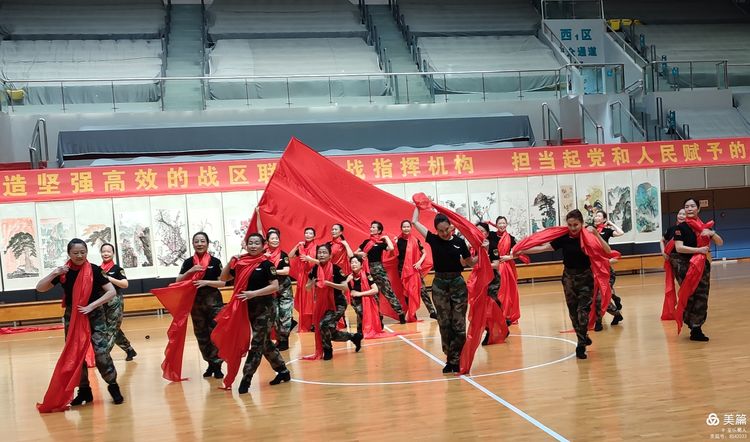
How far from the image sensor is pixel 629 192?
67.6 ft

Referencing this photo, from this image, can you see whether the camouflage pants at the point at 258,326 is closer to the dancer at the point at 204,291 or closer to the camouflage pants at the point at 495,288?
the dancer at the point at 204,291

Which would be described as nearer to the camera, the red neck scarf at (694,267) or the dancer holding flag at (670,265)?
the red neck scarf at (694,267)

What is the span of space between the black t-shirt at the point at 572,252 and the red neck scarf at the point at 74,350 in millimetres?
5379

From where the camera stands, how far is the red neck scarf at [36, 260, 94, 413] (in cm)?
811

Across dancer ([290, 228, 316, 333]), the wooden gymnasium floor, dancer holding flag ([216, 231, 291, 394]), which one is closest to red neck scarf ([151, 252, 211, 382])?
the wooden gymnasium floor

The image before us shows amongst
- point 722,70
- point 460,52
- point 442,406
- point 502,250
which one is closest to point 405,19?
point 460,52

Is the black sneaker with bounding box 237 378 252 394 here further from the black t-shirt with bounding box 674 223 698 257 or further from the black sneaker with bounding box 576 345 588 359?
the black t-shirt with bounding box 674 223 698 257

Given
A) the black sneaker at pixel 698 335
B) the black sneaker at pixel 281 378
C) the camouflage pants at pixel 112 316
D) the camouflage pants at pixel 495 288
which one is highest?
the camouflage pants at pixel 112 316

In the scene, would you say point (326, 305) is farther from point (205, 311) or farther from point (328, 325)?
point (205, 311)

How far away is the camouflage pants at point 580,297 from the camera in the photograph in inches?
368

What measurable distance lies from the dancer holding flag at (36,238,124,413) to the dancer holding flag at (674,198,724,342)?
23.2 ft

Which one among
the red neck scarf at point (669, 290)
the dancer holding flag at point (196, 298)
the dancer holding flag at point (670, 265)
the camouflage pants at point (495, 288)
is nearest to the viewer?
the dancer holding flag at point (196, 298)

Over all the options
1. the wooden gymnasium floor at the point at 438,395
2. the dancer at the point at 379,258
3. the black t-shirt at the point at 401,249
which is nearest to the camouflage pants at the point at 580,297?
the wooden gymnasium floor at the point at 438,395

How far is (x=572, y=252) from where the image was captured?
30.6 feet
